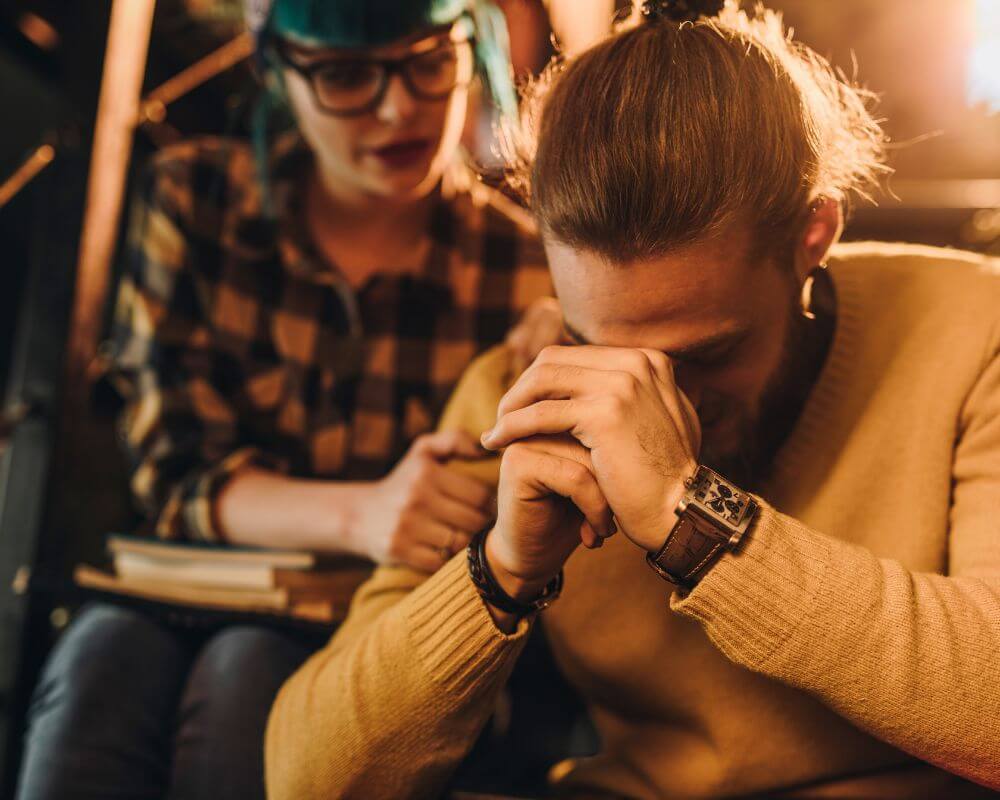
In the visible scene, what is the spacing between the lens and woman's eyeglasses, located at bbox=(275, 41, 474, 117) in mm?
1348

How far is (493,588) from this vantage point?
0.90m

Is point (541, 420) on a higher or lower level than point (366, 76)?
lower

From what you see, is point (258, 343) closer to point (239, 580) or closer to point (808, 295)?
point (239, 580)

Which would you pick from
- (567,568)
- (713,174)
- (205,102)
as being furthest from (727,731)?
(205,102)

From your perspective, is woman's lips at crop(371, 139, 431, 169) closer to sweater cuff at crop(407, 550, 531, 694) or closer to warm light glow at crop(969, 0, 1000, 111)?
sweater cuff at crop(407, 550, 531, 694)

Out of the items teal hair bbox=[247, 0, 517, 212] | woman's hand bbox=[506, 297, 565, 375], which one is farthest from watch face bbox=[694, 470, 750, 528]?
teal hair bbox=[247, 0, 517, 212]

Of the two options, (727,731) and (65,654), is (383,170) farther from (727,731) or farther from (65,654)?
(727,731)

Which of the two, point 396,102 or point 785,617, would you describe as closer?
point 785,617

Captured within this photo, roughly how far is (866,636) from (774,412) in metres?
0.30

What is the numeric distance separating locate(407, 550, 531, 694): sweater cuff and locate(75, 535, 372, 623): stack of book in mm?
362

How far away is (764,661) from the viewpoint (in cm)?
76

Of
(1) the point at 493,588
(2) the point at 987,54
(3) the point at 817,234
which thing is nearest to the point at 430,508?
(1) the point at 493,588

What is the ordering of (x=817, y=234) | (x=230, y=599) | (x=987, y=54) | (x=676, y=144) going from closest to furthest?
1. (x=676, y=144)
2. (x=817, y=234)
3. (x=230, y=599)
4. (x=987, y=54)

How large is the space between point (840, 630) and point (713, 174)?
43 centimetres
